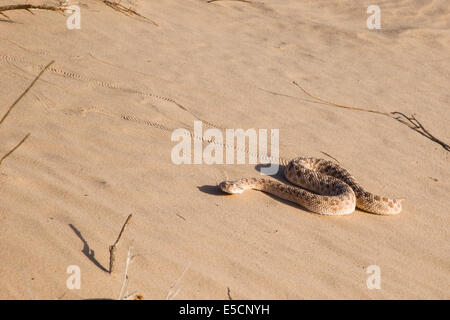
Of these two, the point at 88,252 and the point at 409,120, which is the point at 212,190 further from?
the point at 409,120

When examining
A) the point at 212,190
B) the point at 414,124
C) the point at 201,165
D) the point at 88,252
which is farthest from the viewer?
the point at 414,124

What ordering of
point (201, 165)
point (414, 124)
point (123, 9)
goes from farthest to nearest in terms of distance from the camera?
point (123, 9)
point (414, 124)
point (201, 165)

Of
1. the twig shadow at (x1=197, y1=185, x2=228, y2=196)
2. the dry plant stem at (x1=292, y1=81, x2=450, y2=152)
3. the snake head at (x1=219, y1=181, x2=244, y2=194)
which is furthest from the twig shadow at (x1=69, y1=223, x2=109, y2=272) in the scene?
the dry plant stem at (x1=292, y1=81, x2=450, y2=152)

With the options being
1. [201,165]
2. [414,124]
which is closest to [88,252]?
Answer: [201,165]

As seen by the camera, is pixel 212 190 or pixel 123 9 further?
pixel 123 9

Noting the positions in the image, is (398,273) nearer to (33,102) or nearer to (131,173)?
(131,173)

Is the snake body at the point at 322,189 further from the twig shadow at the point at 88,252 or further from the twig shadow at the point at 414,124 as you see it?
the twig shadow at the point at 414,124

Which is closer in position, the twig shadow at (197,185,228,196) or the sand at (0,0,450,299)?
the sand at (0,0,450,299)

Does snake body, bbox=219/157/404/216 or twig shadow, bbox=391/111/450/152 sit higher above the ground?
twig shadow, bbox=391/111/450/152

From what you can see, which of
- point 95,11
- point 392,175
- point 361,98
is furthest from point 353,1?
point 392,175

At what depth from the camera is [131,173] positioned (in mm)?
5422

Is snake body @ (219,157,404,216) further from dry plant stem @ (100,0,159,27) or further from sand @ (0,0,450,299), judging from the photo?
dry plant stem @ (100,0,159,27)

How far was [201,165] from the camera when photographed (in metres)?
6.01

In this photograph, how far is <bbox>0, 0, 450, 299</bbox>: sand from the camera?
407 centimetres
